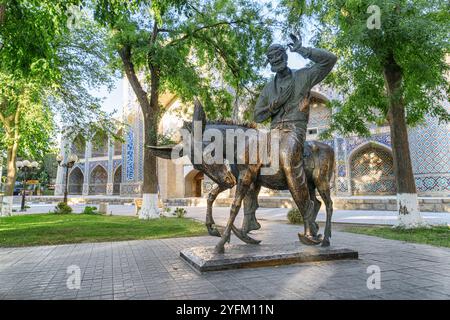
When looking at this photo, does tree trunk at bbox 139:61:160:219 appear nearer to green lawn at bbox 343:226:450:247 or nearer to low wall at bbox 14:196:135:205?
green lawn at bbox 343:226:450:247

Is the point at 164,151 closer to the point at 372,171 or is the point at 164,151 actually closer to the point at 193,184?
the point at 372,171

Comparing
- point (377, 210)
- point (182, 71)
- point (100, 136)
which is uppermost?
point (182, 71)

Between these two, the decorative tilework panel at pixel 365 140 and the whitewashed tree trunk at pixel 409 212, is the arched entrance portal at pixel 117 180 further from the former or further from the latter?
the whitewashed tree trunk at pixel 409 212

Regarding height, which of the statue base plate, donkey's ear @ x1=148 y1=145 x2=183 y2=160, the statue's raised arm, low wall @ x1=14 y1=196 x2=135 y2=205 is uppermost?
the statue's raised arm

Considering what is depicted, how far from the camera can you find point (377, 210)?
46.7ft

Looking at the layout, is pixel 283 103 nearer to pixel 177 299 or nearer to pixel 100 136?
pixel 177 299

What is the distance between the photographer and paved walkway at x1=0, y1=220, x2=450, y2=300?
2.67 meters

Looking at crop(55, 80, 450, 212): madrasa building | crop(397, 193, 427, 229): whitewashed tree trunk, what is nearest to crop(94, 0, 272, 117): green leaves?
crop(55, 80, 450, 212): madrasa building

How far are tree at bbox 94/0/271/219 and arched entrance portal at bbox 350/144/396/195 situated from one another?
10.7 meters

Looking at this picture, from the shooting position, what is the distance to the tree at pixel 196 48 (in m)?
10.5

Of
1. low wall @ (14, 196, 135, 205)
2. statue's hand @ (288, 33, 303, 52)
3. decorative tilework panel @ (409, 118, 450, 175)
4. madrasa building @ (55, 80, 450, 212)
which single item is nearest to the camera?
statue's hand @ (288, 33, 303, 52)
